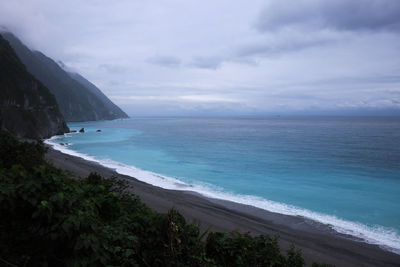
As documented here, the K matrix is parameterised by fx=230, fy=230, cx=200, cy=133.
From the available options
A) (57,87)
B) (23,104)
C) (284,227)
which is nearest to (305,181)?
(284,227)

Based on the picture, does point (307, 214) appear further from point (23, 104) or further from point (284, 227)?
point (23, 104)

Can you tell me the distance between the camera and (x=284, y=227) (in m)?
13.0

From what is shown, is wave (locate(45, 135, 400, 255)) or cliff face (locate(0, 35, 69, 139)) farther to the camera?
cliff face (locate(0, 35, 69, 139))

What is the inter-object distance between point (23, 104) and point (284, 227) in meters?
65.6

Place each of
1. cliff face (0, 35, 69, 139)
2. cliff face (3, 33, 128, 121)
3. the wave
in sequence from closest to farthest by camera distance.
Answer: the wave → cliff face (0, 35, 69, 139) → cliff face (3, 33, 128, 121)

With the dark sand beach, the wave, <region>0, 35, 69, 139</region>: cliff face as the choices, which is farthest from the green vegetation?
<region>0, 35, 69, 139</region>: cliff face

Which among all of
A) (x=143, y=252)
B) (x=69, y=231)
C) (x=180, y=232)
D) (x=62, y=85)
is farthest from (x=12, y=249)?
(x=62, y=85)

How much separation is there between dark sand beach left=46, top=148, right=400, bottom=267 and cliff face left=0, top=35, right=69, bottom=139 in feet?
154

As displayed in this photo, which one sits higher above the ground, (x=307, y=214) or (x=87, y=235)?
(x=87, y=235)

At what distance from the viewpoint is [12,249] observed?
117 inches

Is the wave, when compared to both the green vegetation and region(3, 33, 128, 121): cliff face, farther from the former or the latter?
region(3, 33, 128, 121): cliff face

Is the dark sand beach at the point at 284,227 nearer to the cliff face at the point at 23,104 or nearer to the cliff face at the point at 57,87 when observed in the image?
the cliff face at the point at 23,104

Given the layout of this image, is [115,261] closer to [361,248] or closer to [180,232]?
[180,232]

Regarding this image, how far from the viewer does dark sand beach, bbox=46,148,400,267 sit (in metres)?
9.90
